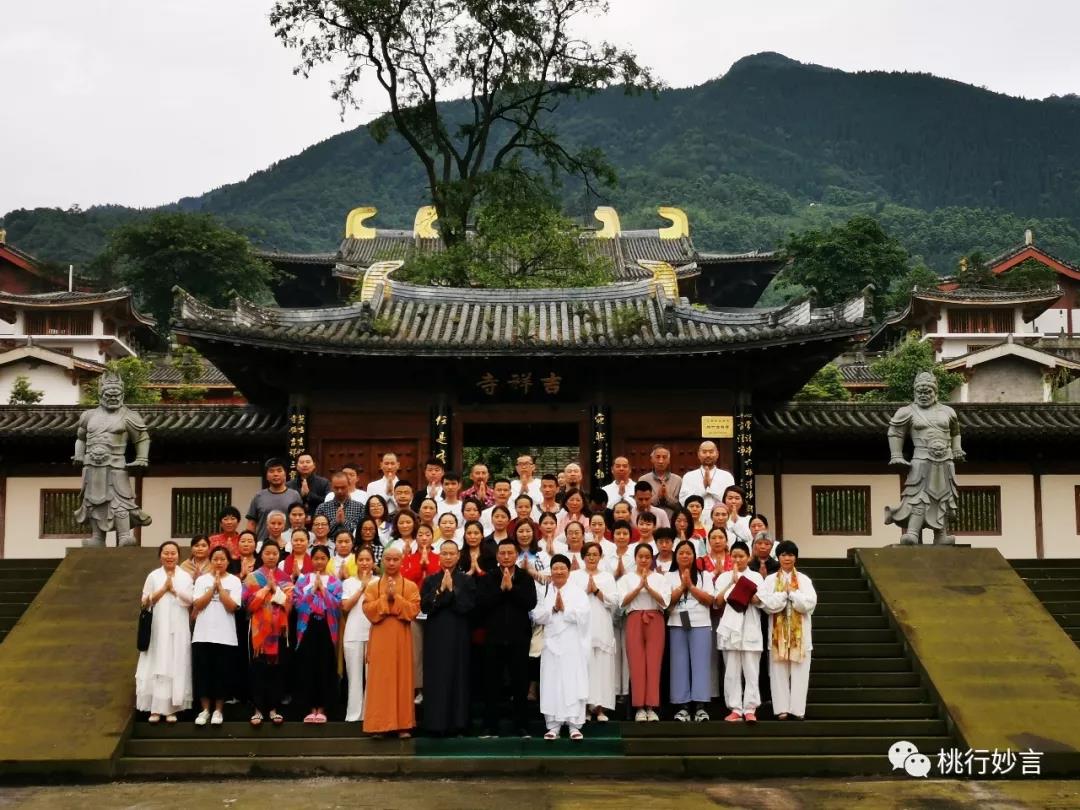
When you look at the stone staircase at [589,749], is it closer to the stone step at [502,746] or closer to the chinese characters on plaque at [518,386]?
the stone step at [502,746]

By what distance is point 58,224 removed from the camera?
64062mm

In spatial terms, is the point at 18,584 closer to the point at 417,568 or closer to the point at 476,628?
the point at 417,568

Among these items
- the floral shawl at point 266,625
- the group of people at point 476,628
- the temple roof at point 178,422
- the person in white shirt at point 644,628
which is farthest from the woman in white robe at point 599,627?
the temple roof at point 178,422

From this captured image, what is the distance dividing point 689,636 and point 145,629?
14.4 feet

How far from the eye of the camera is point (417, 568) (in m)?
9.77

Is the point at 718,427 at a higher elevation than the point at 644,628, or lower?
higher

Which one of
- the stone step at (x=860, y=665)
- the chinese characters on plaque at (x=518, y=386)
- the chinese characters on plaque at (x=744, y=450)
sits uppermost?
the chinese characters on plaque at (x=518, y=386)

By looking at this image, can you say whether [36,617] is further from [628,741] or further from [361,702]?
[628,741]

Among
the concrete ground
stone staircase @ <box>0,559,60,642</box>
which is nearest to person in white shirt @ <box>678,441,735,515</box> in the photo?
the concrete ground

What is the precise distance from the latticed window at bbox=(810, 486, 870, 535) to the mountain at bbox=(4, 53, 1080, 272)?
42.7 m

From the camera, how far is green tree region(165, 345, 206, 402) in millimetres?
30516

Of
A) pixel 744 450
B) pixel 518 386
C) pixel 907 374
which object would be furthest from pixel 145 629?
pixel 907 374

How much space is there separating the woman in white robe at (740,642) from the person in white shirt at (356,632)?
9.30 feet

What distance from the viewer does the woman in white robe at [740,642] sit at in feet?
31.5
